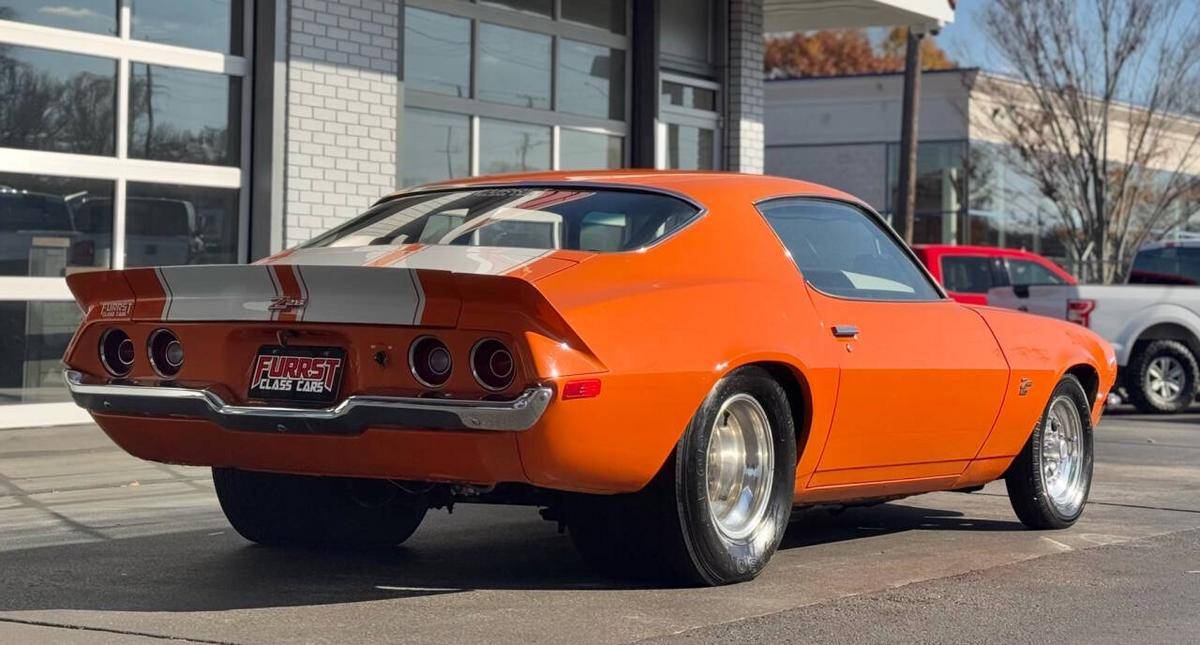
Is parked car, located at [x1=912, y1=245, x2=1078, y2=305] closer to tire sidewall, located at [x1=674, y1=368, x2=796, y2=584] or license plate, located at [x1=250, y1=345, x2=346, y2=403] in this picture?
tire sidewall, located at [x1=674, y1=368, x2=796, y2=584]

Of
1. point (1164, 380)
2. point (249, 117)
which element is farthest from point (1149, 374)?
point (249, 117)

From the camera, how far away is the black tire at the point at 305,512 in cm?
664

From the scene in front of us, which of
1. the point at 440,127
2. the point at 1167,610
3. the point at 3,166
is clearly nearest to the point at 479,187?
the point at 1167,610

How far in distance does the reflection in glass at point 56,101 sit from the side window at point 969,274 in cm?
907

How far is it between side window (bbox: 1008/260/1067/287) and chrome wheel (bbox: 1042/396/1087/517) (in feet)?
34.1

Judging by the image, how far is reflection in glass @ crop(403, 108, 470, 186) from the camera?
14281 millimetres

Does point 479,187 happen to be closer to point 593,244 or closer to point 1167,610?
point 593,244

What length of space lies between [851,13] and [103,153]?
31.1ft

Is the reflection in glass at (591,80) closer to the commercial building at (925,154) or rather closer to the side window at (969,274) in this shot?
the side window at (969,274)

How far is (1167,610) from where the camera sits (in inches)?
227

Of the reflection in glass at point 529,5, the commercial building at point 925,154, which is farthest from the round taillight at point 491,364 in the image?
the commercial building at point 925,154

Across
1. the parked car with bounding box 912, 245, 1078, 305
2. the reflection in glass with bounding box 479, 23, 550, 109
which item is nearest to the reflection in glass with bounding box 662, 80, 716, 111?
the reflection in glass with bounding box 479, 23, 550, 109

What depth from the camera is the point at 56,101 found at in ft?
38.2

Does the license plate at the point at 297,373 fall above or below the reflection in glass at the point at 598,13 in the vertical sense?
below
